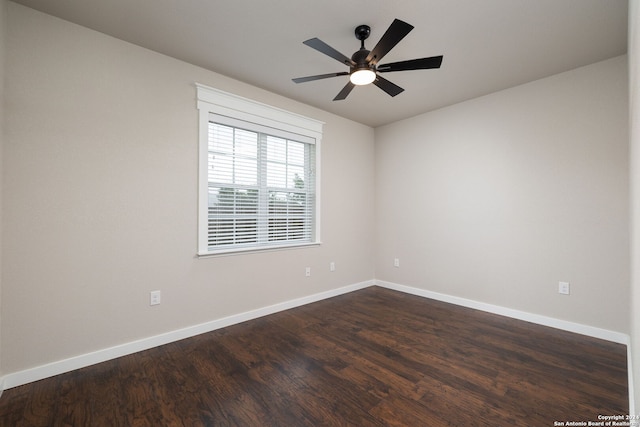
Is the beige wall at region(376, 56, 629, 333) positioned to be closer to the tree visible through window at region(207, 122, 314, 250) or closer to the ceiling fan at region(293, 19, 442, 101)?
the tree visible through window at region(207, 122, 314, 250)

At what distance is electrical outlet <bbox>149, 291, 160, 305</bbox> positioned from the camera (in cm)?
247

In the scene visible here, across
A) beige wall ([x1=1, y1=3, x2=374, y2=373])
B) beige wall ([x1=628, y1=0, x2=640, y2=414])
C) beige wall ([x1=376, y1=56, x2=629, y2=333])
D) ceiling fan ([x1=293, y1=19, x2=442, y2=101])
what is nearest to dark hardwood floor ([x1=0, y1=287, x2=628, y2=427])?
beige wall ([x1=1, y1=3, x2=374, y2=373])

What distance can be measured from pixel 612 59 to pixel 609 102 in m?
0.39

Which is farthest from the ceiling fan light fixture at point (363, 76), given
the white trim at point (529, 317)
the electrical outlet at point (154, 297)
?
the white trim at point (529, 317)

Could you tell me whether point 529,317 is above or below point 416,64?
below

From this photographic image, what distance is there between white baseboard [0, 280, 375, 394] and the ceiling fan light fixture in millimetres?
2576

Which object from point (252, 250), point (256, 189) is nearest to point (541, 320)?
point (252, 250)

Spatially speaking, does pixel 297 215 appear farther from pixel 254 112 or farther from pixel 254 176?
pixel 254 112

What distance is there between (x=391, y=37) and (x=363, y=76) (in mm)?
422

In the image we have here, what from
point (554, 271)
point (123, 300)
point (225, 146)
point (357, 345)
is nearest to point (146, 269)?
point (123, 300)

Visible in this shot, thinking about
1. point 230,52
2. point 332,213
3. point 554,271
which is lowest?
point 554,271

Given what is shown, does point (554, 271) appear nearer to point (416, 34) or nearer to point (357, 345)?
point (357, 345)

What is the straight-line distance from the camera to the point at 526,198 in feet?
10.1

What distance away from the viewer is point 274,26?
217 cm
